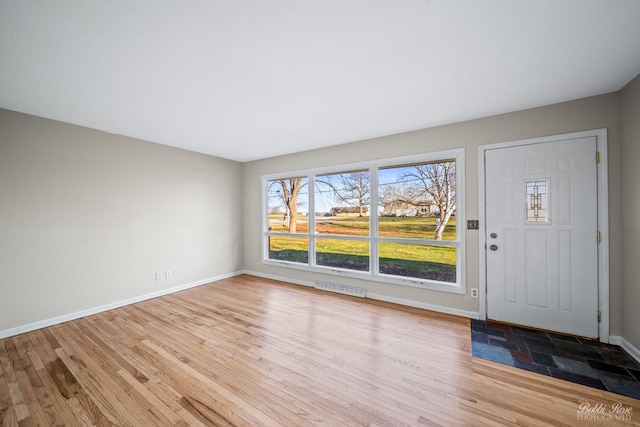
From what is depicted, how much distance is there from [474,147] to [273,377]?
337 cm

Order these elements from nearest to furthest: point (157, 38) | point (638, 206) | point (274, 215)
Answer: point (157, 38) → point (638, 206) → point (274, 215)

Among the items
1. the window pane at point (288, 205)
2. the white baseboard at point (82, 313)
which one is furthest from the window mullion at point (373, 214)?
the white baseboard at point (82, 313)

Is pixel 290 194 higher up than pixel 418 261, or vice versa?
pixel 290 194

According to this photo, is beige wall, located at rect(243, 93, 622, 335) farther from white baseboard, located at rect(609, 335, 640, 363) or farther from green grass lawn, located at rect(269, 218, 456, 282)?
green grass lawn, located at rect(269, 218, 456, 282)

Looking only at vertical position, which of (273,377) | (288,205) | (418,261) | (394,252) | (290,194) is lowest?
(273,377)

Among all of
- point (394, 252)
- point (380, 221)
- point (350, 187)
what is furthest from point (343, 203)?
point (394, 252)

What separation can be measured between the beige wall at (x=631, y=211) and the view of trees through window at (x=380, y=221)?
56.0 inches

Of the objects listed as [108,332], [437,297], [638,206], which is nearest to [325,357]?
[437,297]

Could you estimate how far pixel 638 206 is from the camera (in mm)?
2125

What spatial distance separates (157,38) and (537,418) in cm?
354

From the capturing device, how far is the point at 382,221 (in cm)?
382

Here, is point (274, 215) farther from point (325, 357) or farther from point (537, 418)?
point (537, 418)

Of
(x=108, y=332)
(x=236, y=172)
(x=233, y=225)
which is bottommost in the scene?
(x=108, y=332)

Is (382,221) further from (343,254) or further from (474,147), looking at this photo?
(474,147)
